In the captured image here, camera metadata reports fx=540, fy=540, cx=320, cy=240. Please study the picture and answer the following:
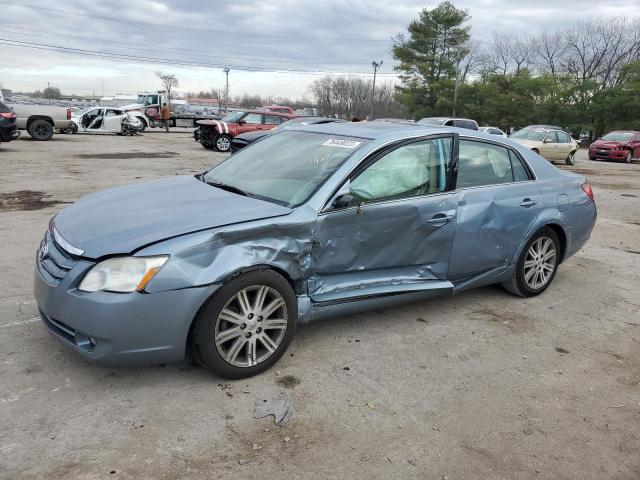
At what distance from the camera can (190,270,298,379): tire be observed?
3.06 m

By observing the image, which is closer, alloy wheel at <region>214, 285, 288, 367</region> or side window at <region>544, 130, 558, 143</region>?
alloy wheel at <region>214, 285, 288, 367</region>

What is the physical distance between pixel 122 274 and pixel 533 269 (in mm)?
3650

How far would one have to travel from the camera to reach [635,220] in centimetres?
967

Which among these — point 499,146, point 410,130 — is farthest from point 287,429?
point 499,146

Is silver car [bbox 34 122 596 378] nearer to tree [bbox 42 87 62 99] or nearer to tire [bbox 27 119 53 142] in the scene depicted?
tire [bbox 27 119 53 142]

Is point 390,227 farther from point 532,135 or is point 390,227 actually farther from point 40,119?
point 40,119

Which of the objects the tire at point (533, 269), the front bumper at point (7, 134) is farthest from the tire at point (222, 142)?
the tire at point (533, 269)

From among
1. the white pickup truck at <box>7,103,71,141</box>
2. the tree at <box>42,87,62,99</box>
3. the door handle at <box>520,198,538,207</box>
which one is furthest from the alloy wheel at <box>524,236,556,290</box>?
the tree at <box>42,87,62,99</box>

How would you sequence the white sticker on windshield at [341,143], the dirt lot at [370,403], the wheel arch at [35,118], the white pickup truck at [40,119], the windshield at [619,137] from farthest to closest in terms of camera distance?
the windshield at [619,137] < the wheel arch at [35,118] < the white pickup truck at [40,119] < the white sticker on windshield at [341,143] < the dirt lot at [370,403]

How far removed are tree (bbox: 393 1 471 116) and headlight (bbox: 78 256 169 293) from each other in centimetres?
5179

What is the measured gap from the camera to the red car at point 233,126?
21438 millimetres

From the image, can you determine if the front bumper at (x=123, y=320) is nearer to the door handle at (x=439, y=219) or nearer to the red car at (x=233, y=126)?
the door handle at (x=439, y=219)

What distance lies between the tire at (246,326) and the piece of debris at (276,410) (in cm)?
28

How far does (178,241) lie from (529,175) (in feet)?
11.0
